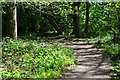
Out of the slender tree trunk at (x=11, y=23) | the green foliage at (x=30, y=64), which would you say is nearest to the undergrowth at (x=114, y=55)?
the green foliage at (x=30, y=64)

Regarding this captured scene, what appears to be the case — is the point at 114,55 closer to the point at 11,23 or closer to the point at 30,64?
Result: the point at 30,64

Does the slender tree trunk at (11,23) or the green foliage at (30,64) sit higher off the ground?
the slender tree trunk at (11,23)

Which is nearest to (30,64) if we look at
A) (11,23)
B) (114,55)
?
(11,23)

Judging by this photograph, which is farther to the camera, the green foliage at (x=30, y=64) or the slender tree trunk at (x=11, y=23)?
the slender tree trunk at (x=11, y=23)

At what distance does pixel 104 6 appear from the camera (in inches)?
969

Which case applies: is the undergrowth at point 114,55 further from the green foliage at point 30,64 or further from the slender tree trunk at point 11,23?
the slender tree trunk at point 11,23

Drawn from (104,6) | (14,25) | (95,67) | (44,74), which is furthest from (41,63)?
(104,6)

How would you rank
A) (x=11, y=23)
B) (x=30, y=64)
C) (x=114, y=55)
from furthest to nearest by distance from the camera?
1. (x=11, y=23)
2. (x=114, y=55)
3. (x=30, y=64)

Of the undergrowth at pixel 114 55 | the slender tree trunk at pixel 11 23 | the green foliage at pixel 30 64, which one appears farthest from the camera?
the slender tree trunk at pixel 11 23

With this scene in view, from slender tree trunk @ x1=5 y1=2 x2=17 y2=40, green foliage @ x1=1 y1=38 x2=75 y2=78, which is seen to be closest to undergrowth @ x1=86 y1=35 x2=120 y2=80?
green foliage @ x1=1 y1=38 x2=75 y2=78

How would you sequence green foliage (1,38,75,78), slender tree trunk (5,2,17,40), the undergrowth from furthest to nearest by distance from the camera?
slender tree trunk (5,2,17,40) < the undergrowth < green foliage (1,38,75,78)

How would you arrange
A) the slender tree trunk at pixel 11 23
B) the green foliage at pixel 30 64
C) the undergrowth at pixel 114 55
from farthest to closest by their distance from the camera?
the slender tree trunk at pixel 11 23 < the undergrowth at pixel 114 55 < the green foliage at pixel 30 64

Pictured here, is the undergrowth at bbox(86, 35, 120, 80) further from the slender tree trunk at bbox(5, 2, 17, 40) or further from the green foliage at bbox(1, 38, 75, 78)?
the slender tree trunk at bbox(5, 2, 17, 40)

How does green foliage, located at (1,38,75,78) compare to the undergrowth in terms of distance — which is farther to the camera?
the undergrowth
